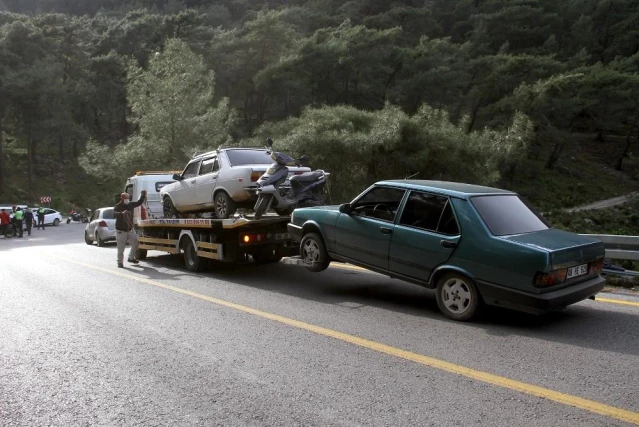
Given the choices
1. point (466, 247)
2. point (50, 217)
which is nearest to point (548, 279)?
point (466, 247)

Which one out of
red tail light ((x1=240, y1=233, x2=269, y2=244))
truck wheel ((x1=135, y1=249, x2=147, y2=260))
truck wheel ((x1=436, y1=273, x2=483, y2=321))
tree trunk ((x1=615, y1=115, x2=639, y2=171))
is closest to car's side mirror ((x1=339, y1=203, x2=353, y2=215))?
truck wheel ((x1=436, y1=273, x2=483, y2=321))

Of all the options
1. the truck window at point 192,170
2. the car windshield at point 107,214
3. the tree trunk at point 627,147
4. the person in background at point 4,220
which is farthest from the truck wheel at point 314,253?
the tree trunk at point 627,147

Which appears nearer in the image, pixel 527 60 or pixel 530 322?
pixel 530 322

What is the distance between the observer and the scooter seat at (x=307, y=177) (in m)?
9.39

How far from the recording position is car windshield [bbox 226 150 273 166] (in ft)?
33.7

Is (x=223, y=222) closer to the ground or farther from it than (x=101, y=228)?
farther from it

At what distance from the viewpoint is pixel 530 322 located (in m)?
6.31

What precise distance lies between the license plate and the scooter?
15.3 ft

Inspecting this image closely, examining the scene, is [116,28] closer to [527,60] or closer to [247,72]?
[247,72]

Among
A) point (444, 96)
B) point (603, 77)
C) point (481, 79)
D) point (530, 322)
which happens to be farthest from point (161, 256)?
point (603, 77)

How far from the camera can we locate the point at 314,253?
325 inches

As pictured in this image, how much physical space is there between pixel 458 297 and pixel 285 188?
403 centimetres

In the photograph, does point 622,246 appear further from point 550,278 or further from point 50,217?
point 50,217

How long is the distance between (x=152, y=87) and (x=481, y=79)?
107ft
